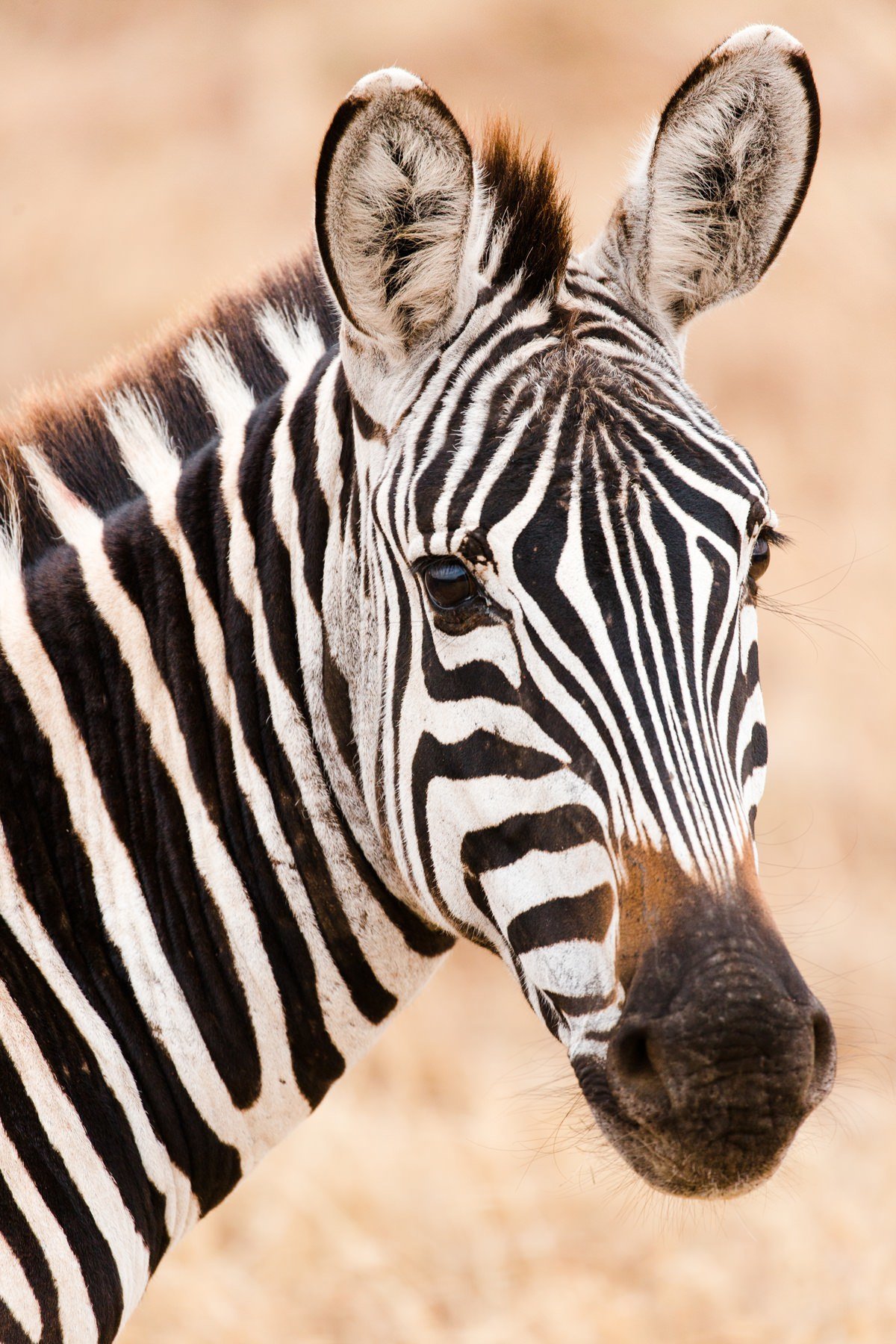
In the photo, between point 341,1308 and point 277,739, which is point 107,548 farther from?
point 341,1308

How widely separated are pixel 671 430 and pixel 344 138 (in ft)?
3.36

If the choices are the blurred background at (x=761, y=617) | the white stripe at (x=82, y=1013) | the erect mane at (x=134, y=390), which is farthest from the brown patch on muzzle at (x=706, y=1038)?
the erect mane at (x=134, y=390)

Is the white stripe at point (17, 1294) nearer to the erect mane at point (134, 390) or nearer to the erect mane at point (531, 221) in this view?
the erect mane at point (134, 390)

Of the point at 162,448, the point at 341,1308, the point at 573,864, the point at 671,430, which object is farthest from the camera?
the point at 341,1308

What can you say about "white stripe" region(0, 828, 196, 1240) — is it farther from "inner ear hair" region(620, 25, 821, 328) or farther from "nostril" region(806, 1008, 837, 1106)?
"inner ear hair" region(620, 25, 821, 328)

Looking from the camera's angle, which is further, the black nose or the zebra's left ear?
the zebra's left ear

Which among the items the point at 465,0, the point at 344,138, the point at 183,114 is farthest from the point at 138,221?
the point at 344,138

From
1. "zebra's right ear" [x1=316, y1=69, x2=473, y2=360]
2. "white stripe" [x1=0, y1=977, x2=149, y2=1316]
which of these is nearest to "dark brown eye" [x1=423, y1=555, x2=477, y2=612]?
"zebra's right ear" [x1=316, y1=69, x2=473, y2=360]

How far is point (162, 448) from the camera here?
144 inches

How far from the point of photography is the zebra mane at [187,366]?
3227 mm

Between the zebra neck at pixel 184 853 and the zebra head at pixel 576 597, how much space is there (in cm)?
20

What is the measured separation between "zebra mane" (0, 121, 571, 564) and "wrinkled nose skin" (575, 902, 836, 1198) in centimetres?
172

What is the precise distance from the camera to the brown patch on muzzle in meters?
2.46

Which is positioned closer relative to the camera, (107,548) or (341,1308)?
(107,548)
